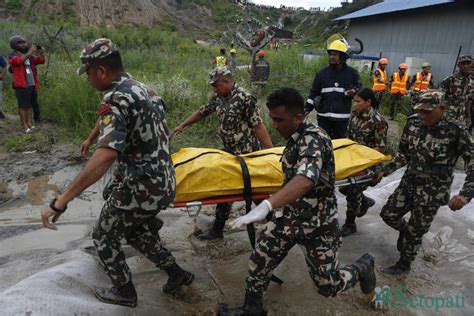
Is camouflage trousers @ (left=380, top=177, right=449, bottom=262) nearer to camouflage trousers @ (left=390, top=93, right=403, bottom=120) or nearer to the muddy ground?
the muddy ground

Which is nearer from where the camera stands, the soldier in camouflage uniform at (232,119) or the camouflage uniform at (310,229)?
the camouflage uniform at (310,229)

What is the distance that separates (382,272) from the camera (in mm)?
3105

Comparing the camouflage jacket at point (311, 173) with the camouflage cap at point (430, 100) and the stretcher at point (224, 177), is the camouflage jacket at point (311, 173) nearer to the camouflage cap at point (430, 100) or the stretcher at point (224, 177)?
the stretcher at point (224, 177)

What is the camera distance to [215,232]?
11.8ft

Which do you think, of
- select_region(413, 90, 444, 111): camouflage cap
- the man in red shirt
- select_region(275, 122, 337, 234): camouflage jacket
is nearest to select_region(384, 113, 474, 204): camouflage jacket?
select_region(413, 90, 444, 111): camouflage cap

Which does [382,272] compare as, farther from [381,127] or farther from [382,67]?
[382,67]

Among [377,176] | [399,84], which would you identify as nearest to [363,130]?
[377,176]

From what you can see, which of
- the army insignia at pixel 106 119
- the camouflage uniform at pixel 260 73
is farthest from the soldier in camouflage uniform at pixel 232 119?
the camouflage uniform at pixel 260 73

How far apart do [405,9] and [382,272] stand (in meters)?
14.5

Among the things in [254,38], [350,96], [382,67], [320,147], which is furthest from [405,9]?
[320,147]

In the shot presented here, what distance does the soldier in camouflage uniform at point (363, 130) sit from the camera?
3467mm

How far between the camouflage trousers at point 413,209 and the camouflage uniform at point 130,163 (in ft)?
6.43

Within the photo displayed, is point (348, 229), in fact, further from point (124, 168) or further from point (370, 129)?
point (124, 168)

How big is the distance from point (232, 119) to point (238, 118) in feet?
0.19
